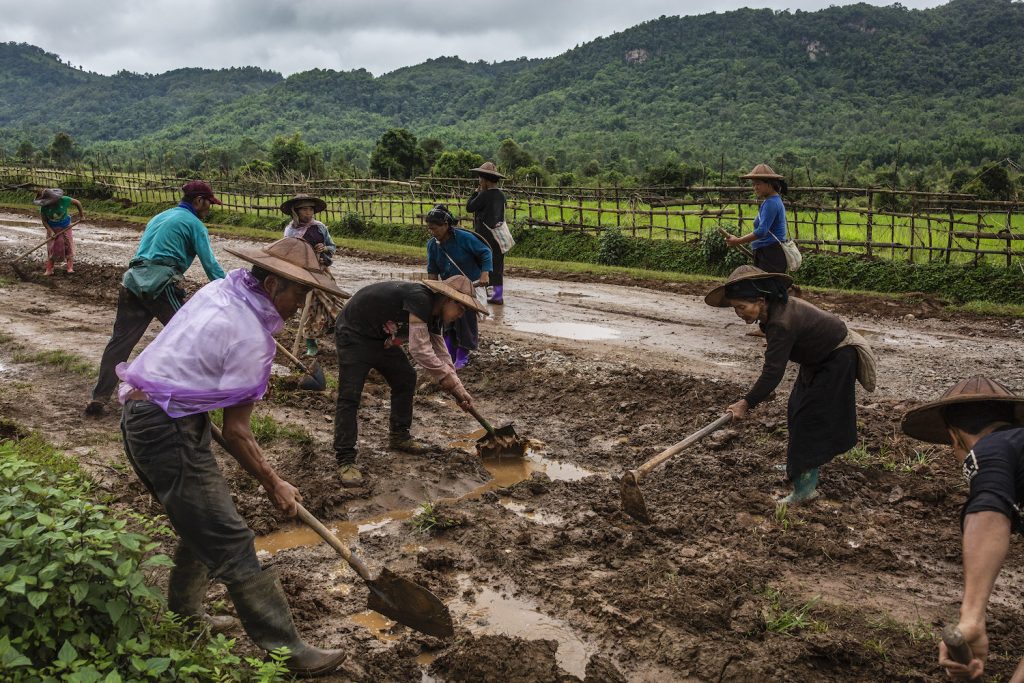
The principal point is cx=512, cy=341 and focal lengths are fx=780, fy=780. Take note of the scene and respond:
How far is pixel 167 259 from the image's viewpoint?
5.95 m

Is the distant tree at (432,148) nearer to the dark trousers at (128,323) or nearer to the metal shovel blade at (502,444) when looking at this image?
the dark trousers at (128,323)

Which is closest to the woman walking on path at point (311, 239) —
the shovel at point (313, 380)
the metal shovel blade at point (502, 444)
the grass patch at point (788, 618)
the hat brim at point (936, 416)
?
the shovel at point (313, 380)

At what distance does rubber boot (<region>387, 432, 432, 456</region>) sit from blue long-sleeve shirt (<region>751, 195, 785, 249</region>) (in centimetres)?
445

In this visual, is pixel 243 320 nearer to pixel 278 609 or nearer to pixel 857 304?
pixel 278 609

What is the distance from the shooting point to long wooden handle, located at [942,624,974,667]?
208 centimetres

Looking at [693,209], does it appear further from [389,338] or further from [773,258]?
[389,338]

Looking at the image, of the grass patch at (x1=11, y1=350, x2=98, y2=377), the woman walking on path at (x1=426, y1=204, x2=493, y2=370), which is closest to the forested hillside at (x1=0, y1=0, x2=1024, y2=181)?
the woman walking on path at (x1=426, y1=204, x2=493, y2=370)

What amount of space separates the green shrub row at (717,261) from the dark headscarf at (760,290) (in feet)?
28.4

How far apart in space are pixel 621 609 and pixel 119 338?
15.4 ft

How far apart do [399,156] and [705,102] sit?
6512cm

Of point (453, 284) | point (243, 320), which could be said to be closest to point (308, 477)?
point (453, 284)

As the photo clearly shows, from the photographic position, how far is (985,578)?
210 cm

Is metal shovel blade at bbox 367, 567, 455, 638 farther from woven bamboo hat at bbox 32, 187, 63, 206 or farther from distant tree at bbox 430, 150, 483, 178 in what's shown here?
distant tree at bbox 430, 150, 483, 178

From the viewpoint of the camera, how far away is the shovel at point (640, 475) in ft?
15.5
